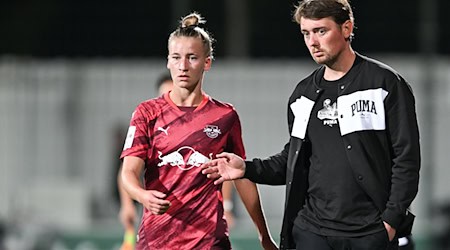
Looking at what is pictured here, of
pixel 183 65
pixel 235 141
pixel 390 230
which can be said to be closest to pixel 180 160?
pixel 235 141

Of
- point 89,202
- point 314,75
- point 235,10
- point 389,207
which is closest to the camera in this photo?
point 389,207

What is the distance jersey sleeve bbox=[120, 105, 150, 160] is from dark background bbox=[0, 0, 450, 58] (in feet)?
29.2

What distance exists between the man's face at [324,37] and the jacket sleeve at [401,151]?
12.2 inches

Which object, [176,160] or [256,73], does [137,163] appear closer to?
[176,160]

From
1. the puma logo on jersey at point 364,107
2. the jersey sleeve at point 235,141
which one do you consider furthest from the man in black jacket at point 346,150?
the jersey sleeve at point 235,141

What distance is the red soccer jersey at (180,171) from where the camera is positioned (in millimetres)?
5859

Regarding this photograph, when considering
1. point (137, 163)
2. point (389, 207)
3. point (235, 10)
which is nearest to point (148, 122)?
point (137, 163)

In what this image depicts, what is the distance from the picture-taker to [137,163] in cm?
584

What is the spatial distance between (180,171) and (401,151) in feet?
3.55

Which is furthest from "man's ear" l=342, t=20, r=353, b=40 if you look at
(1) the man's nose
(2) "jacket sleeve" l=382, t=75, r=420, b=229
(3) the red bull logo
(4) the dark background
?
(4) the dark background

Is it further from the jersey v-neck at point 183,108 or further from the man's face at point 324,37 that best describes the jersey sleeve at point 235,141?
the man's face at point 324,37

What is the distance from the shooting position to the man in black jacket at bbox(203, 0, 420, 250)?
17.8 feet

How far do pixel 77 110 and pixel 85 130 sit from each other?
24 centimetres

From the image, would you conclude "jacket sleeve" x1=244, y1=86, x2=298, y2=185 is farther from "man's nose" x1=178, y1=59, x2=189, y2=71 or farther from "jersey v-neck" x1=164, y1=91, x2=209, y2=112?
"man's nose" x1=178, y1=59, x2=189, y2=71
